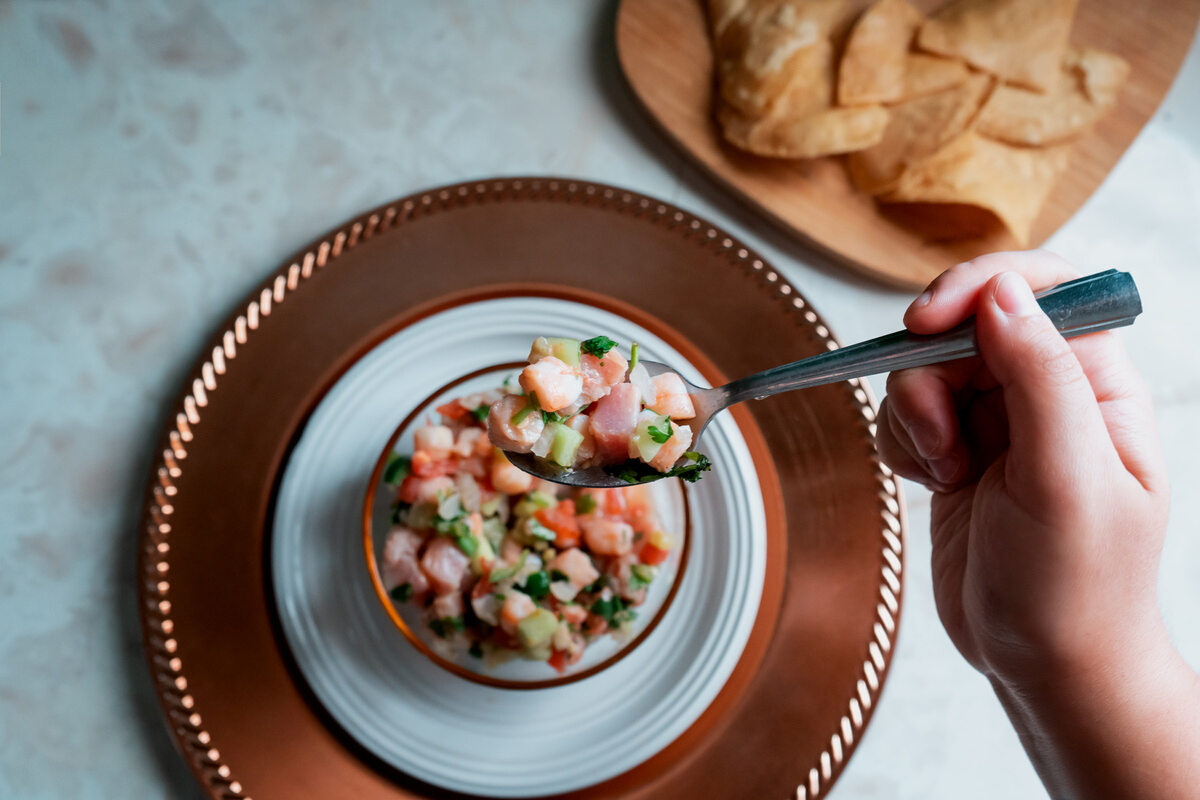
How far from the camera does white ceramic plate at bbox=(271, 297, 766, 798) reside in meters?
1.73

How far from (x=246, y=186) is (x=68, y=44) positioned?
0.68 m

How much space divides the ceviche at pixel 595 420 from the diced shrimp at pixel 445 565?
0.39 metres

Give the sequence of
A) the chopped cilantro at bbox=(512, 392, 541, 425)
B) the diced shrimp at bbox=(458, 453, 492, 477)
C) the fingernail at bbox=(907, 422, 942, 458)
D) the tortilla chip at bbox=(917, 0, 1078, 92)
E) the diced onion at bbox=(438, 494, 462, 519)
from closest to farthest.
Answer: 1. the chopped cilantro at bbox=(512, 392, 541, 425)
2. the fingernail at bbox=(907, 422, 942, 458)
3. the diced onion at bbox=(438, 494, 462, 519)
4. the diced shrimp at bbox=(458, 453, 492, 477)
5. the tortilla chip at bbox=(917, 0, 1078, 92)

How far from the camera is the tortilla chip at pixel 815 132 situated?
2023 millimetres

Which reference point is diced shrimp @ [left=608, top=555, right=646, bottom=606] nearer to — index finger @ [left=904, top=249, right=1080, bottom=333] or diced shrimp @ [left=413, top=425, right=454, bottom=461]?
diced shrimp @ [left=413, top=425, right=454, bottom=461]

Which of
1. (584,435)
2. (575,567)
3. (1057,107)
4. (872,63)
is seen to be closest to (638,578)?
(575,567)

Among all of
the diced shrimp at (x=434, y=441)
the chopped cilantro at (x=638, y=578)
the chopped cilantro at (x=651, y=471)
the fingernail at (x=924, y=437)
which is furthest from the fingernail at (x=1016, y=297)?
the diced shrimp at (x=434, y=441)

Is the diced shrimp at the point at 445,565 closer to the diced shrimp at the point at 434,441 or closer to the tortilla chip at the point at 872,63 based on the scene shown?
the diced shrimp at the point at 434,441

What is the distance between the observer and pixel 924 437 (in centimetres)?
151

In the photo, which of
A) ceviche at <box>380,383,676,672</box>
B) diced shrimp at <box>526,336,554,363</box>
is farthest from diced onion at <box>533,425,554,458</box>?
ceviche at <box>380,383,676,672</box>

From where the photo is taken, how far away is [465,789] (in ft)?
5.63

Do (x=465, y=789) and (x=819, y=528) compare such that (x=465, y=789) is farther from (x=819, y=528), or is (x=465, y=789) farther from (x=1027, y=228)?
(x=1027, y=228)

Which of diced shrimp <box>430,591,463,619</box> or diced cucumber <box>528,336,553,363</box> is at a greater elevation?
diced cucumber <box>528,336,553,363</box>

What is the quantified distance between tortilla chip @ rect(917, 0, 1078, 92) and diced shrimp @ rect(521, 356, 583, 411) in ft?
5.02
